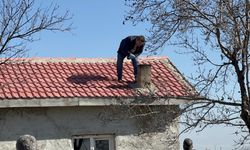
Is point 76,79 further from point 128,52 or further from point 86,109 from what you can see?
point 128,52

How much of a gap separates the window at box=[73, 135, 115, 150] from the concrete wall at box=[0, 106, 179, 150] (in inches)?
6.5

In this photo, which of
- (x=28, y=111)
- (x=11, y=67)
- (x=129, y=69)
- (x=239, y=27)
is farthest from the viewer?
(x=129, y=69)

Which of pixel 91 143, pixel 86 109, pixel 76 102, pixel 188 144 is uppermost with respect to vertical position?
pixel 76 102

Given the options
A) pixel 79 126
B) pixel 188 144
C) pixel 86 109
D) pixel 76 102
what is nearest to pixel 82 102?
pixel 76 102

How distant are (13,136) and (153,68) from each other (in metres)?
4.81

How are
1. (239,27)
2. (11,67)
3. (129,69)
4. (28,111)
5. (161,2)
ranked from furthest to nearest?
(129,69) < (11,67) < (28,111) < (161,2) < (239,27)

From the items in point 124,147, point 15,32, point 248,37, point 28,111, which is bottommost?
point 124,147

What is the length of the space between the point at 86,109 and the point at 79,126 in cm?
43

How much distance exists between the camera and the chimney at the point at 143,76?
13945 millimetres

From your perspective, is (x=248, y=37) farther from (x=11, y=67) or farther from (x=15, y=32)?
(x=11, y=67)

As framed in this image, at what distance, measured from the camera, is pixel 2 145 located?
12.3 metres

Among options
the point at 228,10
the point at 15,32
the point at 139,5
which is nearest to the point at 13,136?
the point at 15,32

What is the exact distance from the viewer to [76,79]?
14.1m

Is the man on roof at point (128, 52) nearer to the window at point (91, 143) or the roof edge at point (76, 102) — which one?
the roof edge at point (76, 102)
